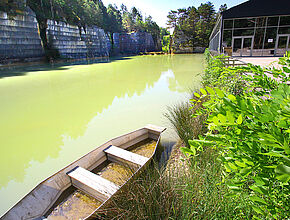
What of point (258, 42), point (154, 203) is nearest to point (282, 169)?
point (154, 203)

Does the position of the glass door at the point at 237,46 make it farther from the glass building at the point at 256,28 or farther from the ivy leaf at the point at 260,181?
the ivy leaf at the point at 260,181

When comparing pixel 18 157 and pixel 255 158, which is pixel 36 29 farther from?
pixel 255 158

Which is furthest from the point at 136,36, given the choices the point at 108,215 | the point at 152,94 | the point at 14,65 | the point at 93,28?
the point at 108,215

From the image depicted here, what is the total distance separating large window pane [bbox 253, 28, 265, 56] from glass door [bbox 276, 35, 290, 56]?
3.58ft

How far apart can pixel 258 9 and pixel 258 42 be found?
316 cm

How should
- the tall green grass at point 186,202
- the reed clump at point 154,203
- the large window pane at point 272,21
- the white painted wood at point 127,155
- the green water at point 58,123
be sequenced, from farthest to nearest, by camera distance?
the large window pane at point 272,21, the green water at point 58,123, the white painted wood at point 127,155, the reed clump at point 154,203, the tall green grass at point 186,202

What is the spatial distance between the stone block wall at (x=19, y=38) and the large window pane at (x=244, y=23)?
22.4 meters

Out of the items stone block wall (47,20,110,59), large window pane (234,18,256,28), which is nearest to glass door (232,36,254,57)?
large window pane (234,18,256,28)

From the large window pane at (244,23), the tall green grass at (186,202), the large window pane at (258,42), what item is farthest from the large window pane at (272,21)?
the tall green grass at (186,202)

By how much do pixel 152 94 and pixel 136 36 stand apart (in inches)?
1643

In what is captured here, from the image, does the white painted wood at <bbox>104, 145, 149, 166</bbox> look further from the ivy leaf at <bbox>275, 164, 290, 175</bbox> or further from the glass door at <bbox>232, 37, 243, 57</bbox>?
the glass door at <bbox>232, 37, 243, 57</bbox>

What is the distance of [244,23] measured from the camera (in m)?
14.2

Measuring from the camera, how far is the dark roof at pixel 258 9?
12.0 metres

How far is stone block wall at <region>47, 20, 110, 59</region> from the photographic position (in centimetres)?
2555
